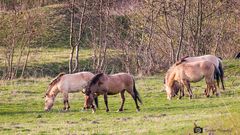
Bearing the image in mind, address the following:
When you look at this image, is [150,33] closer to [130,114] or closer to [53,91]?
[53,91]

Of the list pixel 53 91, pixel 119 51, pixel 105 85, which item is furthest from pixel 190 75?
pixel 119 51

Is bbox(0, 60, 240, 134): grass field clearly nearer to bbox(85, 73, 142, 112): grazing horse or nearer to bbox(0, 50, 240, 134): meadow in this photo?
bbox(0, 50, 240, 134): meadow

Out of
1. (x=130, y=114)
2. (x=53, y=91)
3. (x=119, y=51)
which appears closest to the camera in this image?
(x=130, y=114)

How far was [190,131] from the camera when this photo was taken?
513 inches

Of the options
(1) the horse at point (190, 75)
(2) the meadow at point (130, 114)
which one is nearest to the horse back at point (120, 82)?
(2) the meadow at point (130, 114)

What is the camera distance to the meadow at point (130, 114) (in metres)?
13.9

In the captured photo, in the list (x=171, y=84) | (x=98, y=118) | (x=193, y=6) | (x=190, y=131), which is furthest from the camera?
(x=193, y=6)

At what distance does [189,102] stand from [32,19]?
18241 mm

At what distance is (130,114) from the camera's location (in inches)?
698

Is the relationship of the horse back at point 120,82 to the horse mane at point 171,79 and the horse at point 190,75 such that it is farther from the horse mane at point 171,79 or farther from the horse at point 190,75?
the horse mane at point 171,79

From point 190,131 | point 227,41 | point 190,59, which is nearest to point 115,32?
point 227,41

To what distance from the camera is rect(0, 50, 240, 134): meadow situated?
45.4 ft

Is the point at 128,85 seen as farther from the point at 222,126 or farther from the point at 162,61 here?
the point at 162,61

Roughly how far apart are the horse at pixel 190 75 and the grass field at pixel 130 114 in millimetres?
459
